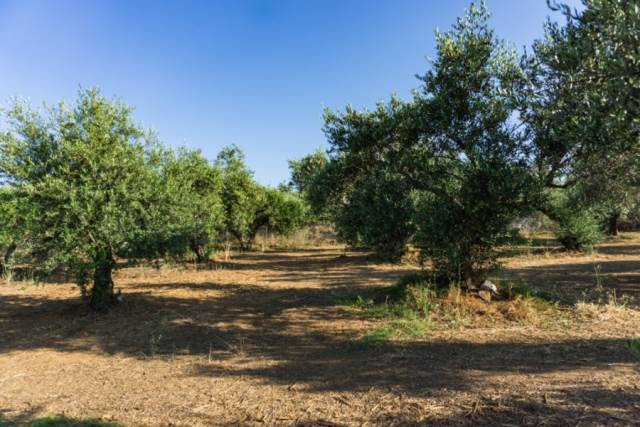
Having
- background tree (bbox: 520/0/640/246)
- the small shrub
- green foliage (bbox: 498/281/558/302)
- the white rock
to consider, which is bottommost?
green foliage (bbox: 498/281/558/302)

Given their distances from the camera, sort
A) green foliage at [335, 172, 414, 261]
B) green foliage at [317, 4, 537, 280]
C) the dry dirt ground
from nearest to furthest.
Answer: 1. the dry dirt ground
2. green foliage at [317, 4, 537, 280]
3. green foliage at [335, 172, 414, 261]

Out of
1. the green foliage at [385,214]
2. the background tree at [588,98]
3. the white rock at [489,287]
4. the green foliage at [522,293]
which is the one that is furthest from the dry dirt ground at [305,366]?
the background tree at [588,98]

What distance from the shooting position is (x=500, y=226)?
830cm

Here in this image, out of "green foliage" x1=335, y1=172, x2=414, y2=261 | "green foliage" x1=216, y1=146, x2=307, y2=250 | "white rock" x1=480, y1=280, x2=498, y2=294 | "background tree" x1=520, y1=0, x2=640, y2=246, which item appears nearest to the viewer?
"background tree" x1=520, y1=0, x2=640, y2=246

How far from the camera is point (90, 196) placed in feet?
29.6

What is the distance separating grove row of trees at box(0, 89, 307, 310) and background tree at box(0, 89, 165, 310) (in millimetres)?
21

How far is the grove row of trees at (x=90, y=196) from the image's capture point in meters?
8.89

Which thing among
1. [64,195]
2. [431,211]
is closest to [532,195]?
[431,211]

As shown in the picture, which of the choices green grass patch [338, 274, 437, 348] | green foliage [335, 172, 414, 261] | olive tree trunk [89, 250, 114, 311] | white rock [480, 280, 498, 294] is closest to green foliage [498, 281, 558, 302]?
white rock [480, 280, 498, 294]

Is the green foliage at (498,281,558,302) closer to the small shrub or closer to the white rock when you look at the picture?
the white rock

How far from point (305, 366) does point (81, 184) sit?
23.3ft

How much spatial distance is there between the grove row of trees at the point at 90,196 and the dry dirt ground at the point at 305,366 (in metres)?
1.83

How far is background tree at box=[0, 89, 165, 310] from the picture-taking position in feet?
29.1

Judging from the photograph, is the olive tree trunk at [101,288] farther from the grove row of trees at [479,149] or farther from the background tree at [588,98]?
the background tree at [588,98]
